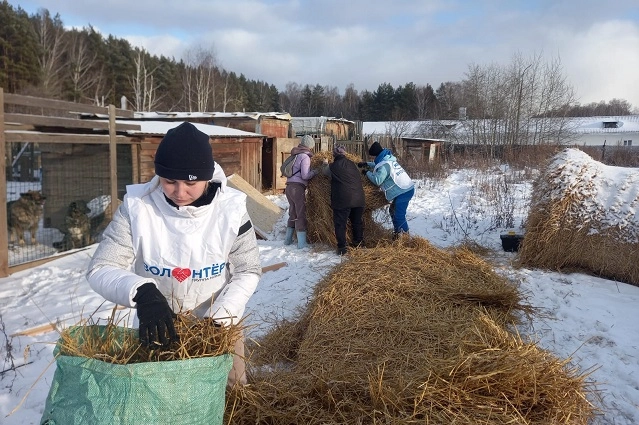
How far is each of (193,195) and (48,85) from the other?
3262 centimetres

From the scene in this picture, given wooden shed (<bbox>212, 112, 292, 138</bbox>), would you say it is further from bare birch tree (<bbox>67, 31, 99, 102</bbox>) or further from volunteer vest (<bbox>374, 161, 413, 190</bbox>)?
bare birch tree (<bbox>67, 31, 99, 102</bbox>)

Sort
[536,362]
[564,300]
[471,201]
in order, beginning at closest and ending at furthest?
[536,362] < [564,300] < [471,201]

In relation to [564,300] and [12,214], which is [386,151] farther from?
[12,214]

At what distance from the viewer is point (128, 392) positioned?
1.38 m

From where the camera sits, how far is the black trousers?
6816 millimetres

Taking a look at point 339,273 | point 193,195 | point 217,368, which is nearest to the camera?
point 217,368

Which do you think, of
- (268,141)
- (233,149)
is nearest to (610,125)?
(268,141)

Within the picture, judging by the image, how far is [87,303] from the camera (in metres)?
4.93

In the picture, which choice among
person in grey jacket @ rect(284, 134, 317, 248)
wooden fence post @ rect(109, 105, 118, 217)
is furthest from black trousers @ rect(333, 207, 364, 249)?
wooden fence post @ rect(109, 105, 118, 217)

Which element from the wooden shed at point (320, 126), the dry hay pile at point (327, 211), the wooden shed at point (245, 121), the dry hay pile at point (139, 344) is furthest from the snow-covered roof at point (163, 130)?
the wooden shed at point (320, 126)

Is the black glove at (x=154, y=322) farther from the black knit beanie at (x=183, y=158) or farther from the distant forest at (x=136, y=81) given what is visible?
the distant forest at (x=136, y=81)

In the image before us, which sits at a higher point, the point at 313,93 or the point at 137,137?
the point at 313,93

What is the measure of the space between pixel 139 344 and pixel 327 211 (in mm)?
5825

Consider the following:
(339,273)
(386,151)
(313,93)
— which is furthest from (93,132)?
(313,93)
